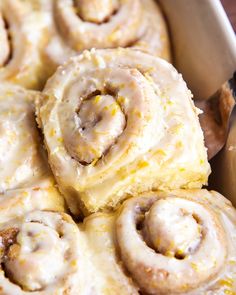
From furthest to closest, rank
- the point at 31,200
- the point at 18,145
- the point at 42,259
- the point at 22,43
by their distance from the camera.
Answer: the point at 22,43, the point at 18,145, the point at 31,200, the point at 42,259

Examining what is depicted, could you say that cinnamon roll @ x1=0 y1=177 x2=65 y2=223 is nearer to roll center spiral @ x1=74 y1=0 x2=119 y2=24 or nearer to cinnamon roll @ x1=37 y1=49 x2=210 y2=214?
cinnamon roll @ x1=37 y1=49 x2=210 y2=214

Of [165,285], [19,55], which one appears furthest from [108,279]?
[19,55]

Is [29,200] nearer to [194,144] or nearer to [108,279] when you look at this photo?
[108,279]

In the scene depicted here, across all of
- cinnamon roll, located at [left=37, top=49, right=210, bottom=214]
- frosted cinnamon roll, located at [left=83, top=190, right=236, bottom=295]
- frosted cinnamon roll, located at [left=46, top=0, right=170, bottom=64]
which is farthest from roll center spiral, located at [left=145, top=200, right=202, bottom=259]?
frosted cinnamon roll, located at [left=46, top=0, right=170, bottom=64]

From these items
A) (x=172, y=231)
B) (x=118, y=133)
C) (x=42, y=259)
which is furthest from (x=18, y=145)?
(x=172, y=231)

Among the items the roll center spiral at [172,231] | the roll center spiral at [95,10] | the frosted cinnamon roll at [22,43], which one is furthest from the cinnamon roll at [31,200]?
the roll center spiral at [95,10]

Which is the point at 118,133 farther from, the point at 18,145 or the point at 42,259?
the point at 42,259
